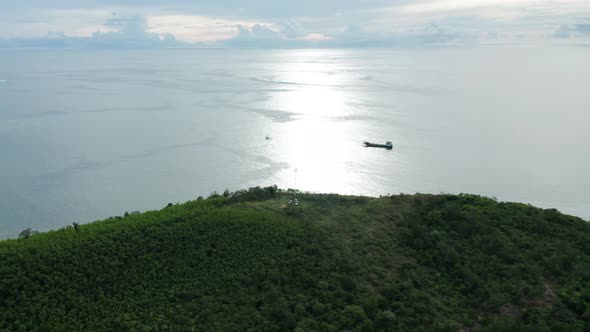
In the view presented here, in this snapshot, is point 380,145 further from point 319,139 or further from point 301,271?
point 301,271

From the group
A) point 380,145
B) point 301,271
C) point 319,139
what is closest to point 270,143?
point 319,139

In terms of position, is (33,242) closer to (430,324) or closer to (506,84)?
(430,324)

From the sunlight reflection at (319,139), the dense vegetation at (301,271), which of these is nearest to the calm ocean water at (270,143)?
the sunlight reflection at (319,139)

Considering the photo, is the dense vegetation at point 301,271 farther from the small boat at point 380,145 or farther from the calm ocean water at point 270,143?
the small boat at point 380,145

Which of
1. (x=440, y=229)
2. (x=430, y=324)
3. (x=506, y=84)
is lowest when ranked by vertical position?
(x=430, y=324)

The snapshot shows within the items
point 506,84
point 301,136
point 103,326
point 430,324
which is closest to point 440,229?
point 430,324
